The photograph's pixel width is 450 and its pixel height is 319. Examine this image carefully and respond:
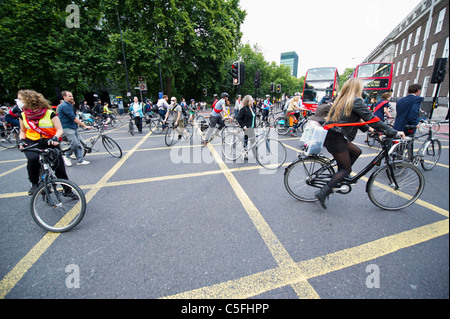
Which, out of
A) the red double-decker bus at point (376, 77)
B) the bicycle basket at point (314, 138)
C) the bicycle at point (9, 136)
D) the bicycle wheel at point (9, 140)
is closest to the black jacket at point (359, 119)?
the bicycle basket at point (314, 138)

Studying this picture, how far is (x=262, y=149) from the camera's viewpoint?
546 cm

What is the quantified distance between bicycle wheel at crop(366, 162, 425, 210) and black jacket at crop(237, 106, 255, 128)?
310 centimetres

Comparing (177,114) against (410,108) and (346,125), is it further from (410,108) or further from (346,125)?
(410,108)

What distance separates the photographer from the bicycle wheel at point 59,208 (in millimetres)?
2648

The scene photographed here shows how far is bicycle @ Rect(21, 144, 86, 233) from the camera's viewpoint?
8.72ft

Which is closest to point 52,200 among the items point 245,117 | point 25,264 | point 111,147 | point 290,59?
point 25,264

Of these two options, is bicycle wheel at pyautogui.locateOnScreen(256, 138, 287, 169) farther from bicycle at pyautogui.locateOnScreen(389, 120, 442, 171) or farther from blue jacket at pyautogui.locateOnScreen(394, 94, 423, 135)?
blue jacket at pyautogui.locateOnScreen(394, 94, 423, 135)

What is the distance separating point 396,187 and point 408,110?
2.50 metres

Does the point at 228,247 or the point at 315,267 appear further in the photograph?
the point at 228,247
